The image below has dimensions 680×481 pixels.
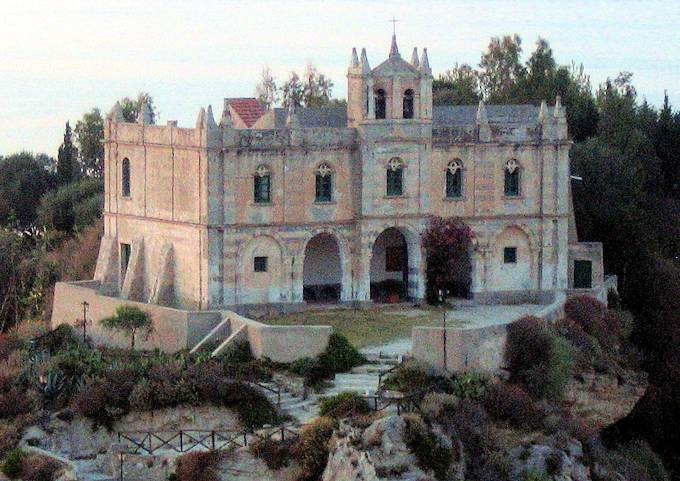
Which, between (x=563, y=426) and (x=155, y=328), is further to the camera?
(x=155, y=328)

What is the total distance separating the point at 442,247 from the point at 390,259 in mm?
2778

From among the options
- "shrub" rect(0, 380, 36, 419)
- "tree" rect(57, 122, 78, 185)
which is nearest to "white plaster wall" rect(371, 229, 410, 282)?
"shrub" rect(0, 380, 36, 419)

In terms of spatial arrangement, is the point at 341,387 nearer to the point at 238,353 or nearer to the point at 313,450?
the point at 238,353

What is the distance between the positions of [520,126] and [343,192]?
6.30 m

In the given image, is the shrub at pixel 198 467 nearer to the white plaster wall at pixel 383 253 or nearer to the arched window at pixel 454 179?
the white plaster wall at pixel 383 253

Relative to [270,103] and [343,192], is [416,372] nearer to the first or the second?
[343,192]

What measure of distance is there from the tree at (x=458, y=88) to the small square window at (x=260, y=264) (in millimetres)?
28929

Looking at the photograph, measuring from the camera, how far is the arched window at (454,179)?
6638cm

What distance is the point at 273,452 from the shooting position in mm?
51375

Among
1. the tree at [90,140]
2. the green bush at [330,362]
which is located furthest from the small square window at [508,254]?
the tree at [90,140]

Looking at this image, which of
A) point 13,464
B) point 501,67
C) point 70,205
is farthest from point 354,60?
point 501,67

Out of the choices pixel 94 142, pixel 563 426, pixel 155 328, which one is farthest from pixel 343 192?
pixel 94 142

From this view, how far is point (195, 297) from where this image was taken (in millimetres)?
64188

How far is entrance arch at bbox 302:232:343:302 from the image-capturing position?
66188 mm
